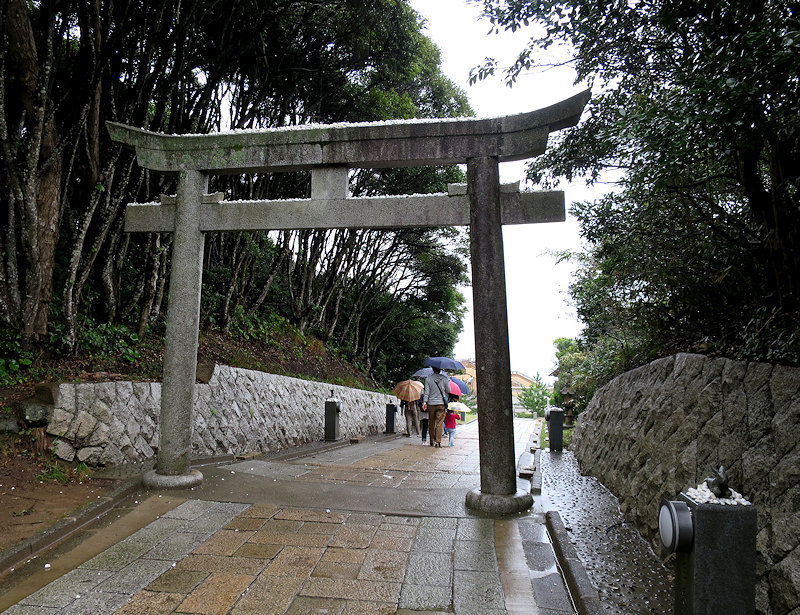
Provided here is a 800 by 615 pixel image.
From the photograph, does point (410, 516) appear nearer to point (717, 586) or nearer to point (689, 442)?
point (689, 442)

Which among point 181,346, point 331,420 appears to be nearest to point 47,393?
point 181,346

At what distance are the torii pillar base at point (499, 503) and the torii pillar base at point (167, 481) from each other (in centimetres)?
314

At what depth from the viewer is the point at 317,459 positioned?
381 inches

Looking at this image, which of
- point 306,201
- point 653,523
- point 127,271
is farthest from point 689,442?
point 127,271

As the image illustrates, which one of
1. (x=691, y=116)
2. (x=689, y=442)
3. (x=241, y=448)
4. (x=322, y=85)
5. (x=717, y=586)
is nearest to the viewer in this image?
(x=717, y=586)

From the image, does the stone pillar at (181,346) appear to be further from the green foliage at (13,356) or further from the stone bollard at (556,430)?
the stone bollard at (556,430)

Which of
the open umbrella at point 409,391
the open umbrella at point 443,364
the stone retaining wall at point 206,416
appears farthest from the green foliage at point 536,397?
the open umbrella at point 443,364

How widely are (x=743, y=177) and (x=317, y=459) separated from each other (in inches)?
312

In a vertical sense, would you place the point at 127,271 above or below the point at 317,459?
above

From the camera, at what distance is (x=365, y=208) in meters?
5.95

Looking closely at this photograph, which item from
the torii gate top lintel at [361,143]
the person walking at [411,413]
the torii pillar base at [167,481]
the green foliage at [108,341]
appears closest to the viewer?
the torii gate top lintel at [361,143]

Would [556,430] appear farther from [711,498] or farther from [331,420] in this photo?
[711,498]

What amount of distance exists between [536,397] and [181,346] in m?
37.8

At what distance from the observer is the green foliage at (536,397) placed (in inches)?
1534
